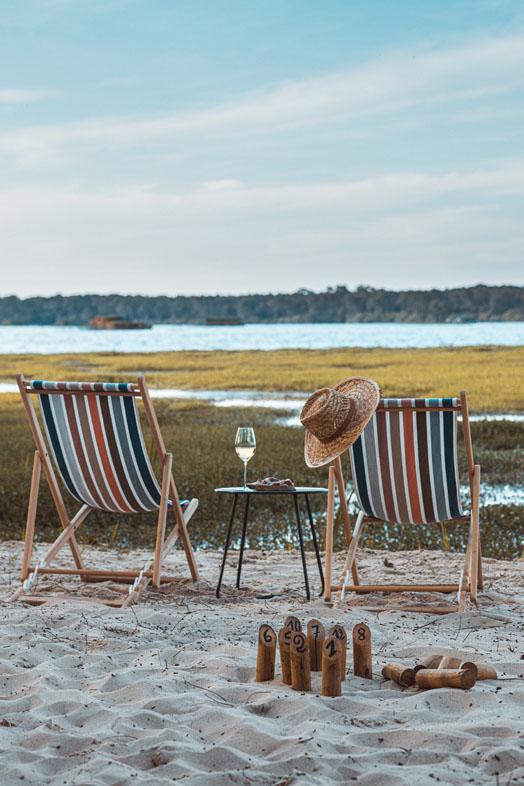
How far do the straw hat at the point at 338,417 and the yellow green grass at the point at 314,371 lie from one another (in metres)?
16.2

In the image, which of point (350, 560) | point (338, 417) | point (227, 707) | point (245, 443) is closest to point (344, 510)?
point (350, 560)

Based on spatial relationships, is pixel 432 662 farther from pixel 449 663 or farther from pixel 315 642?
pixel 315 642

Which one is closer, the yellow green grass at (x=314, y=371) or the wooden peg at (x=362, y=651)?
the wooden peg at (x=362, y=651)

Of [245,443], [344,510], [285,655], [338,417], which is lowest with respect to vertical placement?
[285,655]

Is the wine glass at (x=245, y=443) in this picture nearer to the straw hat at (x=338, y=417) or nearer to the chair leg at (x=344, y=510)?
the straw hat at (x=338, y=417)

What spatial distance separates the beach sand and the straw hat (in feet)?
2.91

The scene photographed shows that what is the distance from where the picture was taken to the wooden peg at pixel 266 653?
3.91m

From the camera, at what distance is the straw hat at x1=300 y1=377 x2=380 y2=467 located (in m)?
5.63

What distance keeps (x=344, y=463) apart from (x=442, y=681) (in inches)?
386

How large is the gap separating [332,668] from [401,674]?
322 millimetres

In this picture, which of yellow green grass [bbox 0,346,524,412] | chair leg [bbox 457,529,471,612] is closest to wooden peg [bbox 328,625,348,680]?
chair leg [bbox 457,529,471,612]

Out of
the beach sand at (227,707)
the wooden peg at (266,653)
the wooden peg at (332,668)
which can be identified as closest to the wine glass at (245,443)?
the beach sand at (227,707)

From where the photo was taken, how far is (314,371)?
39.7m

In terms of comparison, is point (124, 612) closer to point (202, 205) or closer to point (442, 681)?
point (442, 681)
